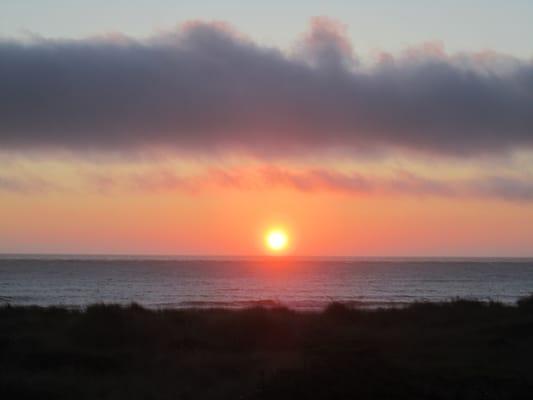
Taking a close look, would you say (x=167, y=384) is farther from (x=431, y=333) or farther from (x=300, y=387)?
(x=431, y=333)

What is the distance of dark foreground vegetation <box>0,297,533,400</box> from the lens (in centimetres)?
1489

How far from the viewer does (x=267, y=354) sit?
20797mm

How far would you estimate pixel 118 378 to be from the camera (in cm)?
1703

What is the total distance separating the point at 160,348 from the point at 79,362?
10.8 ft

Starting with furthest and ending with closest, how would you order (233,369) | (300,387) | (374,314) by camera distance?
(374,314) < (233,369) < (300,387)

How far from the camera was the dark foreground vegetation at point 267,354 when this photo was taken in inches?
586

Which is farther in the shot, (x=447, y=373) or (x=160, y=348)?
(x=160, y=348)

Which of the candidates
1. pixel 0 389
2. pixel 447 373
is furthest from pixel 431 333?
pixel 0 389

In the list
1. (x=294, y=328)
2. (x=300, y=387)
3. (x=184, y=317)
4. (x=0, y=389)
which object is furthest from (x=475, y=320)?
(x=0, y=389)

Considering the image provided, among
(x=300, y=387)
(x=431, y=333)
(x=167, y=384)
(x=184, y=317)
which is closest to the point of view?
(x=300, y=387)

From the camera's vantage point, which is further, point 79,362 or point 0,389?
point 79,362

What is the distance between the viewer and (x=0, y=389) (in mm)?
14680

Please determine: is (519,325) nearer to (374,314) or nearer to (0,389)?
(374,314)

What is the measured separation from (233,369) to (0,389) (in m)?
6.07
